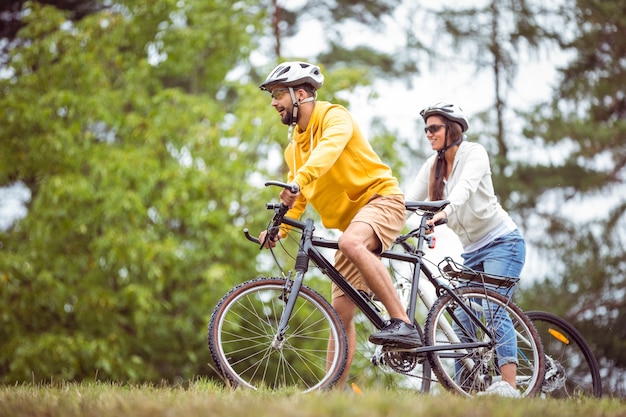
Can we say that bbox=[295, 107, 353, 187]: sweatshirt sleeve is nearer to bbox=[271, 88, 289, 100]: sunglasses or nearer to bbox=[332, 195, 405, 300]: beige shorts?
bbox=[271, 88, 289, 100]: sunglasses

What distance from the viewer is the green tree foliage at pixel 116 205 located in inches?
481

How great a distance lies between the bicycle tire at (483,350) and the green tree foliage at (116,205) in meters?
7.03

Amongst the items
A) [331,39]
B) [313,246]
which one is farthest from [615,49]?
[313,246]

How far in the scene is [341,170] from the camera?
16.5ft

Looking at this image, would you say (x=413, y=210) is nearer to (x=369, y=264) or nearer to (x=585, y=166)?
(x=369, y=264)

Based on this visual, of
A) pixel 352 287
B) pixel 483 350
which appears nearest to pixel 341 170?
pixel 352 287

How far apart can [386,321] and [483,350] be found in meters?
0.85

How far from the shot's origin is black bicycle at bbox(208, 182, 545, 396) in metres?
4.62

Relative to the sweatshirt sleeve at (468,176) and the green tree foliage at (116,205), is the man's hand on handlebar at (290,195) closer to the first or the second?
the sweatshirt sleeve at (468,176)

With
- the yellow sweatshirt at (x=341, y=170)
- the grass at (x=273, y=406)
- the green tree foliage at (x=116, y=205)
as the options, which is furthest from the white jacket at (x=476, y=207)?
the green tree foliage at (x=116, y=205)

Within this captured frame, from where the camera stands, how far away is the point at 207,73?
1547 cm

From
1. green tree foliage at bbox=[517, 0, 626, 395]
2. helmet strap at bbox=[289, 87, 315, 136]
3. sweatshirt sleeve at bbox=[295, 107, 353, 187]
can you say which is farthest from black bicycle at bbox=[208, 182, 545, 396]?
green tree foliage at bbox=[517, 0, 626, 395]

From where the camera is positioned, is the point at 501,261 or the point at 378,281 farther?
the point at 501,261

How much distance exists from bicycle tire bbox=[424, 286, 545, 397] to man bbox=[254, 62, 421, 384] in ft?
1.70
